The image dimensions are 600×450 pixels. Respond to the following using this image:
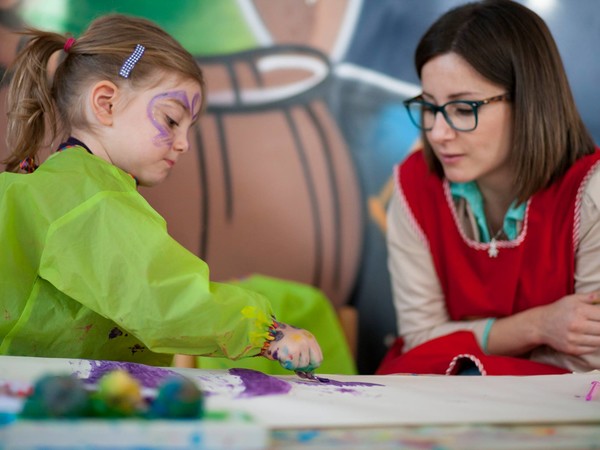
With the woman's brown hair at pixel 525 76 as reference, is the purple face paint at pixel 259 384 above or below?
below

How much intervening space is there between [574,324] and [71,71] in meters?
1.07

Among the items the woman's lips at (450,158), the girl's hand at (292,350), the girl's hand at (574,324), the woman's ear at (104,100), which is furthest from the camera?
the woman's lips at (450,158)

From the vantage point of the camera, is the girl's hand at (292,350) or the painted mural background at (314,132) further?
the painted mural background at (314,132)

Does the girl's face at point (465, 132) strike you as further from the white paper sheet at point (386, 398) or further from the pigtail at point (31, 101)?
the pigtail at point (31, 101)

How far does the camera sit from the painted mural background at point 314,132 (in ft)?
7.71

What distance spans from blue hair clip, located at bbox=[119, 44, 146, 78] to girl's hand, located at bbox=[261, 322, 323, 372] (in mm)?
527

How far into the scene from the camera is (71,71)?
148cm

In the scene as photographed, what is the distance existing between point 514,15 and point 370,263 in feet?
3.12

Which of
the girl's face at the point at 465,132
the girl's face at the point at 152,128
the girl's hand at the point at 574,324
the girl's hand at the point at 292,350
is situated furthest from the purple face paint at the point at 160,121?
the girl's hand at the point at 574,324

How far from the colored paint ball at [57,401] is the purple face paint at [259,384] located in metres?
0.29

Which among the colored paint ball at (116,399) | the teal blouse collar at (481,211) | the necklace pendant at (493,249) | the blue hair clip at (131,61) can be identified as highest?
the blue hair clip at (131,61)

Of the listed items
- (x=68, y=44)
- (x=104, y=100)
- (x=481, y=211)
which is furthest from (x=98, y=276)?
(x=481, y=211)

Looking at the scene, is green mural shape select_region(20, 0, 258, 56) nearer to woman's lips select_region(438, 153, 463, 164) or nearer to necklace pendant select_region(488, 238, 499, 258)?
woman's lips select_region(438, 153, 463, 164)

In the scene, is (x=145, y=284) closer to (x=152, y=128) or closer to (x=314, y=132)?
(x=152, y=128)
